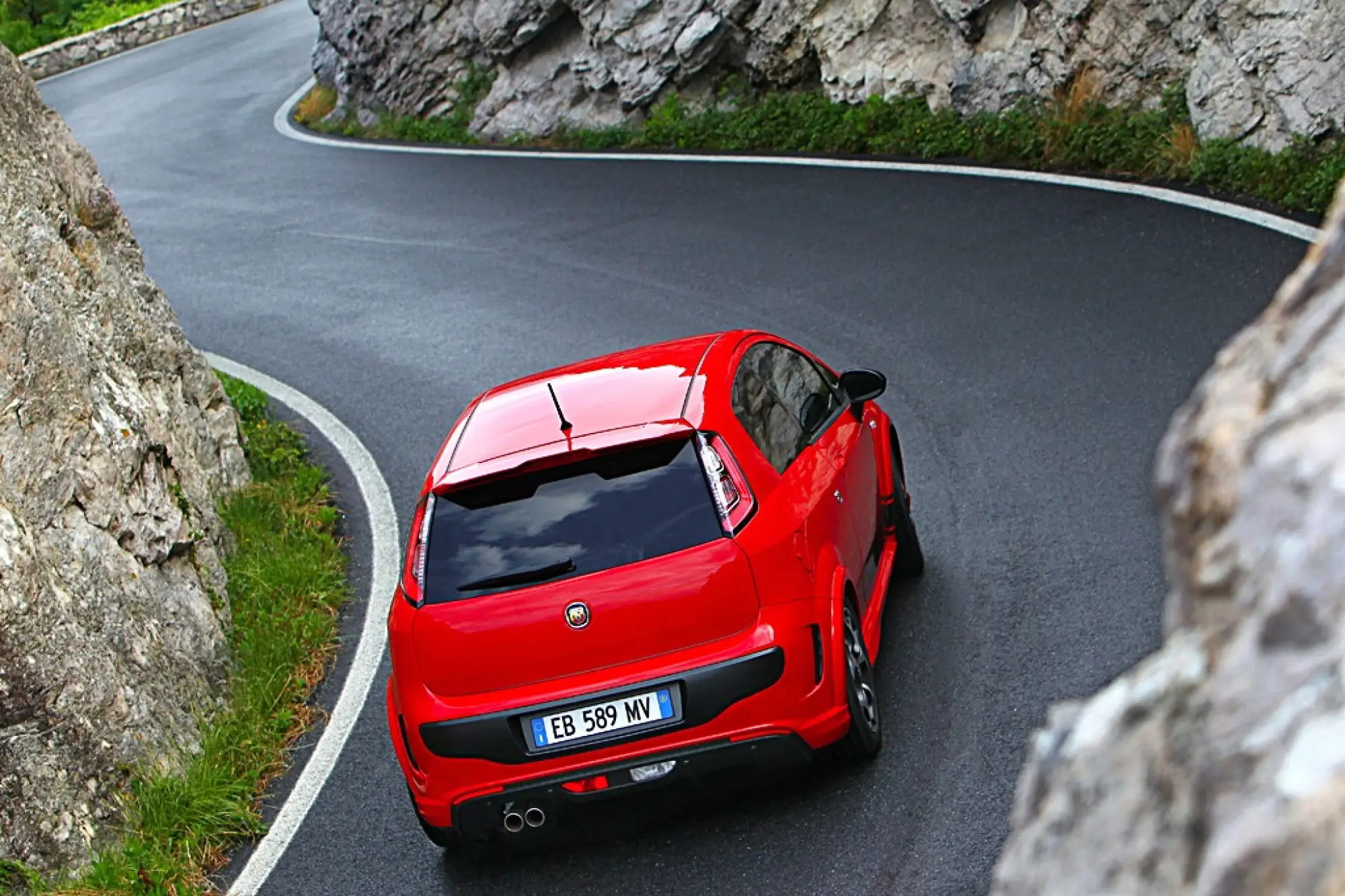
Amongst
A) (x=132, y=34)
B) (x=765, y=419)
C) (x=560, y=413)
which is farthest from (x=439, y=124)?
(x=132, y=34)

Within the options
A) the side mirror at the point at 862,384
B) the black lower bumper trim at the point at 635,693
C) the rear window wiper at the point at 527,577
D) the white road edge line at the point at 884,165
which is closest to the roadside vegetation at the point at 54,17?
the white road edge line at the point at 884,165

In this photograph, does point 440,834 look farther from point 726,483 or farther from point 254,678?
point 254,678

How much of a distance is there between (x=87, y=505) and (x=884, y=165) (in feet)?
37.0

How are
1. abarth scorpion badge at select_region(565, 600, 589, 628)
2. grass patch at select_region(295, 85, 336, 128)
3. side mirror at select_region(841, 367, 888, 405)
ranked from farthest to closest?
grass patch at select_region(295, 85, 336, 128) < side mirror at select_region(841, 367, 888, 405) < abarth scorpion badge at select_region(565, 600, 589, 628)

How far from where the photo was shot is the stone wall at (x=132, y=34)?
134 ft

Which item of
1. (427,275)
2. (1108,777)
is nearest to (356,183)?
(427,275)

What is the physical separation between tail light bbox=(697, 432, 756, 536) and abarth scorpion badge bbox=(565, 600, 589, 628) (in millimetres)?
616

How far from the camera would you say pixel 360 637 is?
31.4ft

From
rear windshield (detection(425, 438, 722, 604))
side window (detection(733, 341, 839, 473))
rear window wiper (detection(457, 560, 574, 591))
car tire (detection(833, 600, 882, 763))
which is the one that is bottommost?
car tire (detection(833, 600, 882, 763))

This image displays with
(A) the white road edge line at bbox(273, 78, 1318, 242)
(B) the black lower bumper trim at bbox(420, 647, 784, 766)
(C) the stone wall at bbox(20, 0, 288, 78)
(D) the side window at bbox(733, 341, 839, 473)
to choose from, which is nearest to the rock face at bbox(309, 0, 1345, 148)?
(A) the white road edge line at bbox(273, 78, 1318, 242)

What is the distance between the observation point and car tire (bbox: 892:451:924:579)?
27.4ft

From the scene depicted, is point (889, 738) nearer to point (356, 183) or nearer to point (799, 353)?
point (799, 353)

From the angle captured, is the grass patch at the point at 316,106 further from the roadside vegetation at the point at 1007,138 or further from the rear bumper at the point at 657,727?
the rear bumper at the point at 657,727

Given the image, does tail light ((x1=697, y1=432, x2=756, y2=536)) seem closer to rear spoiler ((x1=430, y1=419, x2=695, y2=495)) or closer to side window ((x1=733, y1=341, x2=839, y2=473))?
rear spoiler ((x1=430, y1=419, x2=695, y2=495))
